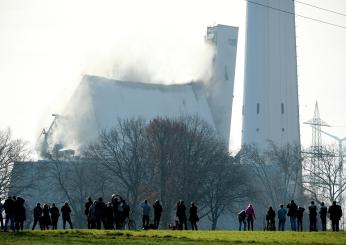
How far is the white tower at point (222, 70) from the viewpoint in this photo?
130 m

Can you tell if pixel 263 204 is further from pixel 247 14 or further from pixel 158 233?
pixel 158 233

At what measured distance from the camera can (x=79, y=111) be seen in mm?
119812

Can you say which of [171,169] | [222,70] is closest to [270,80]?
[222,70]

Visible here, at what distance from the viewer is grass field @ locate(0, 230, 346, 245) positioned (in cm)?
3944


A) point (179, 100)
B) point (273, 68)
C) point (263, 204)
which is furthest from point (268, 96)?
point (263, 204)

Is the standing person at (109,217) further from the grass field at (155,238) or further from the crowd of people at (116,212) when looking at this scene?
the grass field at (155,238)

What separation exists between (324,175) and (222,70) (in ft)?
94.6

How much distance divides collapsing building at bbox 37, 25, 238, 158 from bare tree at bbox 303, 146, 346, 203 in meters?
16.3

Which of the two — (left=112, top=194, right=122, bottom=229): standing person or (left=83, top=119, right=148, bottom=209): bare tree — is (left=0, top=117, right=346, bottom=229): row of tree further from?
(left=112, top=194, right=122, bottom=229): standing person

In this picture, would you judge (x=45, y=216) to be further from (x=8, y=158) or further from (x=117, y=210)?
(x=8, y=158)

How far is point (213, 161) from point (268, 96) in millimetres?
31066

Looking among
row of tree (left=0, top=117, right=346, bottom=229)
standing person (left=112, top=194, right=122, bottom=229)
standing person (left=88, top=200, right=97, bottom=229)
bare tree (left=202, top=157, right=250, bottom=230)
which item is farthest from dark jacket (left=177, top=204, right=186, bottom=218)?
bare tree (left=202, top=157, right=250, bottom=230)

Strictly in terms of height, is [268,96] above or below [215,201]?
above

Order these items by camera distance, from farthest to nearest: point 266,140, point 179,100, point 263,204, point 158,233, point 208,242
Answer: point 179,100 < point 266,140 < point 263,204 < point 158,233 < point 208,242
